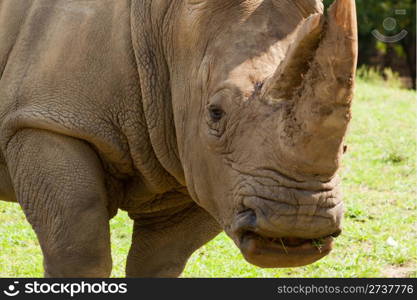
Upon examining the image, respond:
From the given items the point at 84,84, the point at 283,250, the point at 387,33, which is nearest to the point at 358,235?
the point at 84,84

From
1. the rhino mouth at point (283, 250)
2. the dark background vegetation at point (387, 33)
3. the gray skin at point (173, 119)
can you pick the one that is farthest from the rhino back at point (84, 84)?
the dark background vegetation at point (387, 33)

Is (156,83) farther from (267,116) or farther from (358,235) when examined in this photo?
(358,235)

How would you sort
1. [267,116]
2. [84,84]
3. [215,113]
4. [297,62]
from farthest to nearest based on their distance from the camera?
[84,84]
[215,113]
[267,116]
[297,62]

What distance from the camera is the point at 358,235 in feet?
23.5

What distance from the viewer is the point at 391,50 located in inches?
853

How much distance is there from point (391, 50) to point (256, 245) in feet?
59.9

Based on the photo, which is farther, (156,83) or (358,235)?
(358,235)

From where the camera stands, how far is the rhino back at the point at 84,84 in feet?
15.5

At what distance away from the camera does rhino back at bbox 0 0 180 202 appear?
471cm

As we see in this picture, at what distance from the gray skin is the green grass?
1371 mm

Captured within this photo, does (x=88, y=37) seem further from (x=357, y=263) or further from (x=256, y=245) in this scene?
(x=357, y=263)

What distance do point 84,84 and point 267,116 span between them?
1.15 m

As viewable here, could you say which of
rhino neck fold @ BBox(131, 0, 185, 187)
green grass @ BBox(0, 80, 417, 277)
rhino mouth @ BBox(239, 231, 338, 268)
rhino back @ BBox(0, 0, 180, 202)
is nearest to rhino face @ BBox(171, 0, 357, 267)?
rhino mouth @ BBox(239, 231, 338, 268)

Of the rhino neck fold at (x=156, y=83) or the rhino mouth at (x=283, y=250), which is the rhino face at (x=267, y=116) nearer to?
the rhino mouth at (x=283, y=250)
